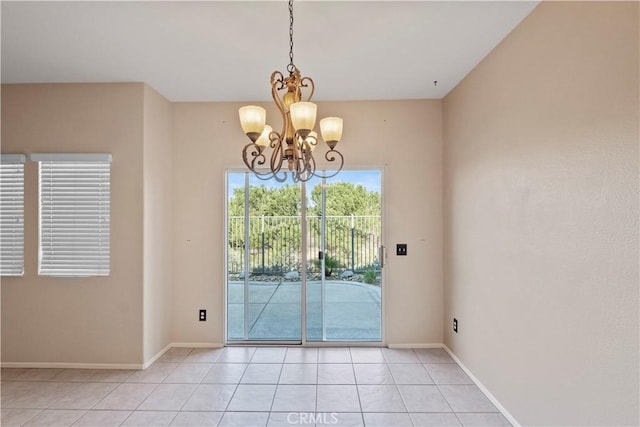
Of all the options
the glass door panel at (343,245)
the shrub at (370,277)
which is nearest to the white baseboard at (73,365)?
the glass door panel at (343,245)

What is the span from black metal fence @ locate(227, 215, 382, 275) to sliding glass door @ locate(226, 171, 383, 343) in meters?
0.01

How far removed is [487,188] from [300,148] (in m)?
1.64

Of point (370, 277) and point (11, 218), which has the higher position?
point (11, 218)

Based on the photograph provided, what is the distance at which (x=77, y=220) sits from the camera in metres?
2.89

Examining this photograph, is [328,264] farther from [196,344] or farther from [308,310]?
[196,344]

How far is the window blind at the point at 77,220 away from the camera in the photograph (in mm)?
2893

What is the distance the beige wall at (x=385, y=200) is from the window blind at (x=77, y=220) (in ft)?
2.23

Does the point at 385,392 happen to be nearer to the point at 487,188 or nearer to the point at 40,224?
the point at 487,188

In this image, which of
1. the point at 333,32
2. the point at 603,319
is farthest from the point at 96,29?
the point at 603,319

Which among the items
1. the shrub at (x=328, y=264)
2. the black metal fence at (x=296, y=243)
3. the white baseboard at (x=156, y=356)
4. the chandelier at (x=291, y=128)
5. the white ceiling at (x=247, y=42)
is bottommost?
the white baseboard at (x=156, y=356)

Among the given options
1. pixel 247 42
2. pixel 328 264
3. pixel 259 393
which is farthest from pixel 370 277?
pixel 247 42

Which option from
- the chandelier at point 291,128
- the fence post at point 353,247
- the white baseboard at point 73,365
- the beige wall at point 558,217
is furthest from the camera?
the fence post at point 353,247

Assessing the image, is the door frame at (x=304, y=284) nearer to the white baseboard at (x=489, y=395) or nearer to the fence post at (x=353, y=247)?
the fence post at (x=353, y=247)

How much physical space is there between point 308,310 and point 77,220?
2.47 m
